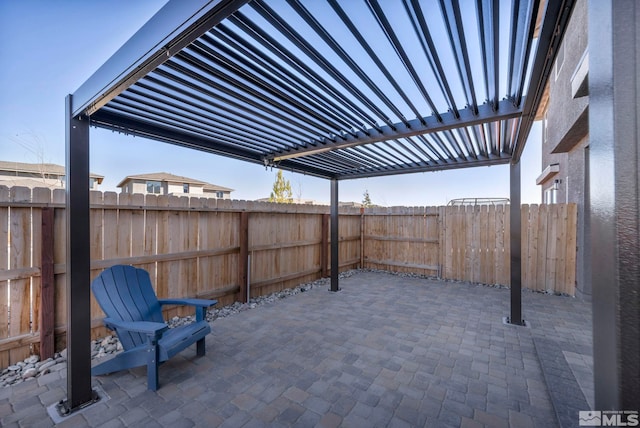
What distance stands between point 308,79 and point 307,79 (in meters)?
0.01

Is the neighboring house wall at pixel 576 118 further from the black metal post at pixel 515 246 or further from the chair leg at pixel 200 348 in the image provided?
the chair leg at pixel 200 348

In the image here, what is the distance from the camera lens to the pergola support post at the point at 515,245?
12.3 ft

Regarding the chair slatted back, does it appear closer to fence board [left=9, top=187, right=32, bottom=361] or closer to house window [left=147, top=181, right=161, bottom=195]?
fence board [left=9, top=187, right=32, bottom=361]

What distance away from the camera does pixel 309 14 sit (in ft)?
4.54

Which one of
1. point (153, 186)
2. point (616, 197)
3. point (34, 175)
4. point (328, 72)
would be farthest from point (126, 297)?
point (153, 186)

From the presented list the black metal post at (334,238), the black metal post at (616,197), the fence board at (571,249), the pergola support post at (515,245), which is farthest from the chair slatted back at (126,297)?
the fence board at (571,249)

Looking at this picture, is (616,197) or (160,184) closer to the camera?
(616,197)

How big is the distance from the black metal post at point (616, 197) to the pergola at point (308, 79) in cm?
81

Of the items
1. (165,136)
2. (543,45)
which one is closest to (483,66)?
(543,45)

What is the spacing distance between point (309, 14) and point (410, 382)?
9.55 feet

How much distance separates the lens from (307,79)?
6.55 ft

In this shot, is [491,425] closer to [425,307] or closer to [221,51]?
[425,307]

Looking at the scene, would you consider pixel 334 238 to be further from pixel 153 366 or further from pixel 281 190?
pixel 281 190

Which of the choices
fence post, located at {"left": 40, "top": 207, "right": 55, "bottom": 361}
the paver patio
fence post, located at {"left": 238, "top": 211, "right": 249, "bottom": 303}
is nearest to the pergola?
the paver patio
